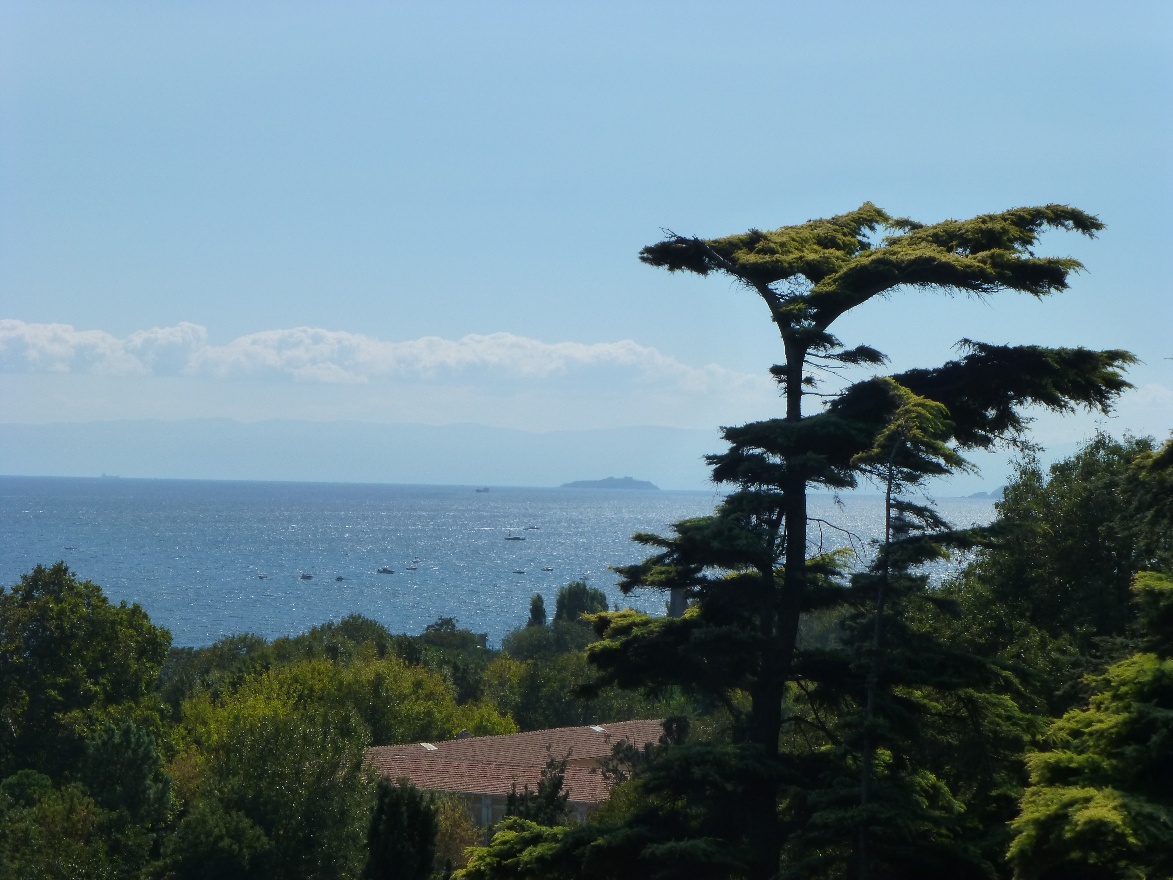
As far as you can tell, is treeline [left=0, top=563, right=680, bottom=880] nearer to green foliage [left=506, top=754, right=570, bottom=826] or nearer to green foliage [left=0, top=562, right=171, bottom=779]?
green foliage [left=0, top=562, right=171, bottom=779]

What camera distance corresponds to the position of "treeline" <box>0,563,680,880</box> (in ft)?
78.8

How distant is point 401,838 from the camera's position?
16.4 m

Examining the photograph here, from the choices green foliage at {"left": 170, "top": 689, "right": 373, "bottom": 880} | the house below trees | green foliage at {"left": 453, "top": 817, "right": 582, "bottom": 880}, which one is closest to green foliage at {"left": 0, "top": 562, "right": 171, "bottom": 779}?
the house below trees

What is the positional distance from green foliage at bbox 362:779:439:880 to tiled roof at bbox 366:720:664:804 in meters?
13.7

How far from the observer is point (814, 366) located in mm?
14781

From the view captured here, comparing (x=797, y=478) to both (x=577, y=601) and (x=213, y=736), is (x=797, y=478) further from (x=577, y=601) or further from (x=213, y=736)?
(x=577, y=601)

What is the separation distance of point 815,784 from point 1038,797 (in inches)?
138

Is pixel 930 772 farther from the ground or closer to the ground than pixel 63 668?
farther from the ground

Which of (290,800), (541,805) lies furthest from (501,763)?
(541,805)

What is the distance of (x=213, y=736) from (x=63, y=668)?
4997mm

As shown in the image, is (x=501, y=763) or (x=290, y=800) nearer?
(x=290, y=800)

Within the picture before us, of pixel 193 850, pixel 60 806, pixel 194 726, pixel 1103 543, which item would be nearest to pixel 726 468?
pixel 1103 543

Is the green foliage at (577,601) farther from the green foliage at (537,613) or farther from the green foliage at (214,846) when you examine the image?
the green foliage at (214,846)

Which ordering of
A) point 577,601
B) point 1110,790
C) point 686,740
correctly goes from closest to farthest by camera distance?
point 1110,790 < point 686,740 < point 577,601
